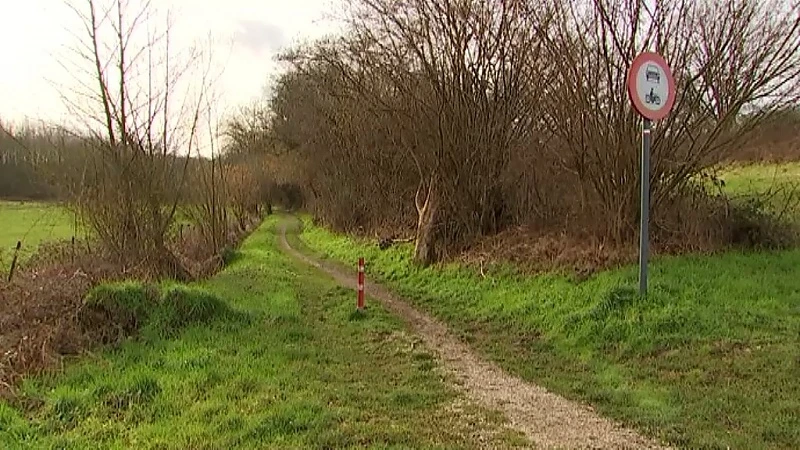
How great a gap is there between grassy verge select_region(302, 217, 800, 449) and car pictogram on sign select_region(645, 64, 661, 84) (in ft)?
9.84

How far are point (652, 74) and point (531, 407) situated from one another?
16.0 feet

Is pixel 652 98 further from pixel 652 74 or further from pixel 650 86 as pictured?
pixel 652 74

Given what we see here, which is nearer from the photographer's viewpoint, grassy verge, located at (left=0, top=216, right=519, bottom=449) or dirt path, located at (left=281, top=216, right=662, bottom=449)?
dirt path, located at (left=281, top=216, right=662, bottom=449)

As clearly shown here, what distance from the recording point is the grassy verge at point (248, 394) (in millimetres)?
5688

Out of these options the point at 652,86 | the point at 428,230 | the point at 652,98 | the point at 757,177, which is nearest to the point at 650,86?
the point at 652,86

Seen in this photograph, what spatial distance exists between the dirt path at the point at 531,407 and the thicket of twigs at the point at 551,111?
5.05 m

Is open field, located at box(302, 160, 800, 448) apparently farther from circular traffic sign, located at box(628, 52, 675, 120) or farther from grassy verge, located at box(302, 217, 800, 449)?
circular traffic sign, located at box(628, 52, 675, 120)

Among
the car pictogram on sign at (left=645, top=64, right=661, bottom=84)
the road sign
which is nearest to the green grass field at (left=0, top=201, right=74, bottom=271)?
the road sign

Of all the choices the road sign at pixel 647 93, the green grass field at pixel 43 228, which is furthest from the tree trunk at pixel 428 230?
the road sign at pixel 647 93

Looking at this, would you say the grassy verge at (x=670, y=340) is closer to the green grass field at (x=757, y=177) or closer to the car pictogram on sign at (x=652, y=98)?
the green grass field at (x=757, y=177)

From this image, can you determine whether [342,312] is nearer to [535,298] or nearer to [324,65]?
[535,298]

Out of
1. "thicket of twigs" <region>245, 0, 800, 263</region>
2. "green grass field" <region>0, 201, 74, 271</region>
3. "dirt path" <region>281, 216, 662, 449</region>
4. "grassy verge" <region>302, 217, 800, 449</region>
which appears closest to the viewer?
"dirt path" <region>281, 216, 662, 449</region>

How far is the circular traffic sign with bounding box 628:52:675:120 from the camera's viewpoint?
8.46 m

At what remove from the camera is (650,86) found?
870cm
